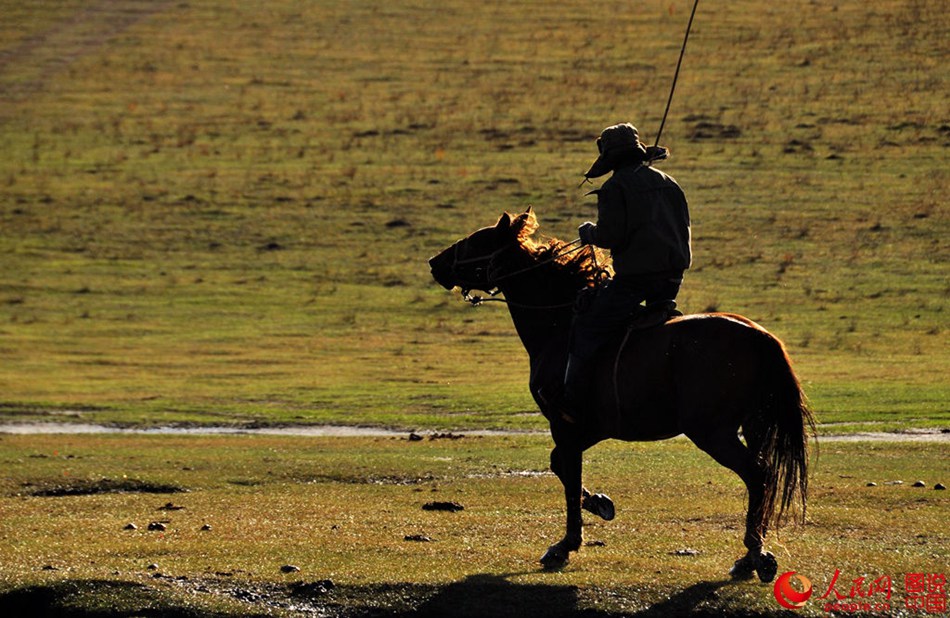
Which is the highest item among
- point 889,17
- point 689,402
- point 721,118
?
point 889,17

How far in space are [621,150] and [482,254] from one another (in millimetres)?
1858

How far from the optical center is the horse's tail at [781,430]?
1120 centimetres

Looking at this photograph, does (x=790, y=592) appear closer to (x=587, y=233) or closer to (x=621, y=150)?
(x=587, y=233)

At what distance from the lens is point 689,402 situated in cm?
1140

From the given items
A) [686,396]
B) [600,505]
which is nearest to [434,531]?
[600,505]

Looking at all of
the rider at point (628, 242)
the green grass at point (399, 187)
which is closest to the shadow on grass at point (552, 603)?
the rider at point (628, 242)

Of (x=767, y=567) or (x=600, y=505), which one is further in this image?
(x=600, y=505)

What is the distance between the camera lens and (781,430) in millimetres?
11266

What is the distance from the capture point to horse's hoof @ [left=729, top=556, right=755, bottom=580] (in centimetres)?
1135

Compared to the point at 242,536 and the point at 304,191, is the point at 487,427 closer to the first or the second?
the point at 242,536

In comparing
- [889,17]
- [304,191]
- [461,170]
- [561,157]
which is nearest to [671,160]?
[561,157]

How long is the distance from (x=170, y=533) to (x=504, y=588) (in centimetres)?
449

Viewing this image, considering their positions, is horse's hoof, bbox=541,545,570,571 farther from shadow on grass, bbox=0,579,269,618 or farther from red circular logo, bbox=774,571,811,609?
shadow on grass, bbox=0,579,269,618

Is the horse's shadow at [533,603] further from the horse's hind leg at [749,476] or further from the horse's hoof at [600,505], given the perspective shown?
the horse's hoof at [600,505]
